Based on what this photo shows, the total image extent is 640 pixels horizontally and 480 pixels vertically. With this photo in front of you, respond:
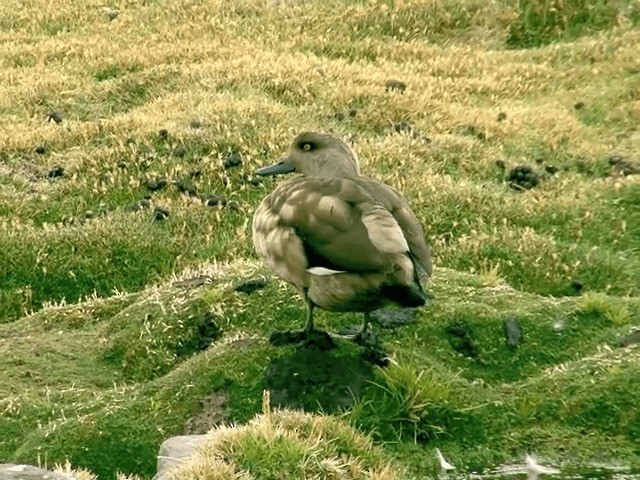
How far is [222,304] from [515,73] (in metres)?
14.9

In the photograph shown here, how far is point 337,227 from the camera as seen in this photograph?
8117 millimetres

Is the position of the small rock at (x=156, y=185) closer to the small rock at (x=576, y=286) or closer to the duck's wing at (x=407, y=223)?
the small rock at (x=576, y=286)

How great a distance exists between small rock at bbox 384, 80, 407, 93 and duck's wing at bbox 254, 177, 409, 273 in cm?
1297

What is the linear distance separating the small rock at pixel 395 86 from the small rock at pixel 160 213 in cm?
705

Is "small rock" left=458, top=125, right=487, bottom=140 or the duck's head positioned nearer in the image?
the duck's head

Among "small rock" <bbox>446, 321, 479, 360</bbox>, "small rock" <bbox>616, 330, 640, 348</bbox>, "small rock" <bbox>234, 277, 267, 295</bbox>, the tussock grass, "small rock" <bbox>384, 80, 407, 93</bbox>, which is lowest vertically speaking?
"small rock" <bbox>384, 80, 407, 93</bbox>

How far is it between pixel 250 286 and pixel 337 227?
3.19 meters

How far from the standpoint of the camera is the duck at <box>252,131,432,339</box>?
789 centimetres

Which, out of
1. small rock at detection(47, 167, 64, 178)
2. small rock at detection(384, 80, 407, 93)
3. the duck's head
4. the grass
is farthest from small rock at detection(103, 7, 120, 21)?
the duck's head

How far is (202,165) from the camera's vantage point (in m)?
17.1

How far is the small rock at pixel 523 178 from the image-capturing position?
58.1 ft

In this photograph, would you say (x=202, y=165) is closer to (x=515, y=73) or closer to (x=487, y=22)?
(x=515, y=73)

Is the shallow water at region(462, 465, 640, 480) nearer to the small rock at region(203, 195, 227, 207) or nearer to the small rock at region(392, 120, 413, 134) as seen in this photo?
the small rock at region(203, 195, 227, 207)

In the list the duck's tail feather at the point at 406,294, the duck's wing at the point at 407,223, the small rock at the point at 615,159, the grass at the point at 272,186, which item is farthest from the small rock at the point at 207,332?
the small rock at the point at 615,159
